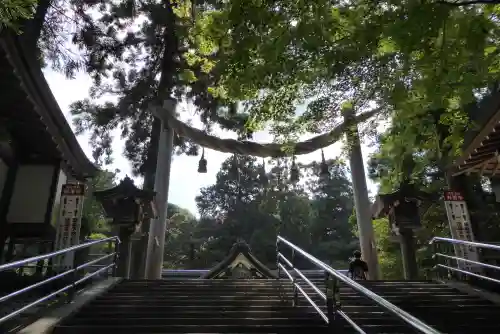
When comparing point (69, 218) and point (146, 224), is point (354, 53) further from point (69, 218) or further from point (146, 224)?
point (146, 224)

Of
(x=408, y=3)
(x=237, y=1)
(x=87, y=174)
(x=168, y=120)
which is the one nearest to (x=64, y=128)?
(x=87, y=174)

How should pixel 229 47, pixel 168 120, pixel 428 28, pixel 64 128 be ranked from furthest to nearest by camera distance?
pixel 168 120 < pixel 64 128 < pixel 229 47 < pixel 428 28

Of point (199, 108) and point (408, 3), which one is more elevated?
point (199, 108)

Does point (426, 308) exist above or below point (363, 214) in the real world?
below

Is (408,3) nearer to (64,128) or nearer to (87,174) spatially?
(64,128)

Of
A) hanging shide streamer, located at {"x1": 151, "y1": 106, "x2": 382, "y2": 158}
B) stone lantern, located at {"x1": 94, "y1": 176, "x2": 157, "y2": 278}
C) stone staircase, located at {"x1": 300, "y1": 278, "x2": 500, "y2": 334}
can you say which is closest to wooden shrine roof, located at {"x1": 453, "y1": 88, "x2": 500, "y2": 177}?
stone staircase, located at {"x1": 300, "y1": 278, "x2": 500, "y2": 334}

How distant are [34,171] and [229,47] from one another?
7.36 meters

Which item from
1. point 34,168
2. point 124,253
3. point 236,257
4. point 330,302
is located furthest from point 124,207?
point 236,257

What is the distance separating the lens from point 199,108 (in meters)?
15.9

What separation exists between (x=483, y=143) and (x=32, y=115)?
8727 mm

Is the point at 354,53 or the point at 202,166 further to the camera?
the point at 202,166

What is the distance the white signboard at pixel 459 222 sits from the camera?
8.74 metres

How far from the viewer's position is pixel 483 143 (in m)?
7.43

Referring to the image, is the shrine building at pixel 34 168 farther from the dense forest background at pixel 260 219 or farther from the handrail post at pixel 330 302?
the dense forest background at pixel 260 219
